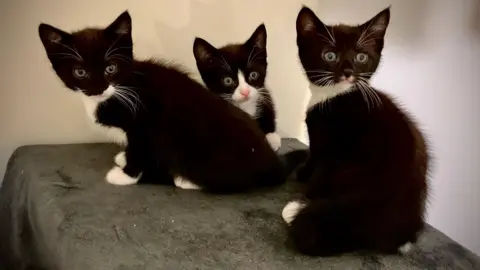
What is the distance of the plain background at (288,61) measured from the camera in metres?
1.44

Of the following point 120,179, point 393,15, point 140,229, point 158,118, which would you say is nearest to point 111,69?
point 158,118

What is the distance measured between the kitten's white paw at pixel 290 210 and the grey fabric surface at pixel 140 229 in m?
0.02

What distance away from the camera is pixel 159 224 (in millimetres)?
1030

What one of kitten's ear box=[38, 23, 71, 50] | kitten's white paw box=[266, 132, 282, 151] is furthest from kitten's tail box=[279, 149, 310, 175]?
kitten's ear box=[38, 23, 71, 50]

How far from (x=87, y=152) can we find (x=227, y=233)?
59 cm

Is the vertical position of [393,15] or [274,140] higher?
[393,15]

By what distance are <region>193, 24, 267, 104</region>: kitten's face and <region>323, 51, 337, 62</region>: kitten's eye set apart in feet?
0.86

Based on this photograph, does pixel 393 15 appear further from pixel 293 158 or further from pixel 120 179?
pixel 120 179

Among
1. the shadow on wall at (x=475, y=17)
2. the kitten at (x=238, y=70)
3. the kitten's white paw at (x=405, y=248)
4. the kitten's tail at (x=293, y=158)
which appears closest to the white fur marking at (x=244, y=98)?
the kitten at (x=238, y=70)

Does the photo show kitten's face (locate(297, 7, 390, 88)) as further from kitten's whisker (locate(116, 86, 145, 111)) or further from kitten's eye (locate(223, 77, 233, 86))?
kitten's whisker (locate(116, 86, 145, 111))

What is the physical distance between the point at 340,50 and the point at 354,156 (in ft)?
0.71

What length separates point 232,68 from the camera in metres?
1.31

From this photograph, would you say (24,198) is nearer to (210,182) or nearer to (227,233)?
(210,182)

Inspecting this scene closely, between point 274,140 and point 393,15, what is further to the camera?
point 393,15
